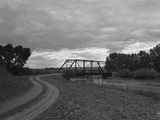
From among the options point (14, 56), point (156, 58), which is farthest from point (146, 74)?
point (14, 56)

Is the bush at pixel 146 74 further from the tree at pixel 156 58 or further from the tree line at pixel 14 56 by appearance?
the tree line at pixel 14 56

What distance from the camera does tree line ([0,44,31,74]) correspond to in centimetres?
8471

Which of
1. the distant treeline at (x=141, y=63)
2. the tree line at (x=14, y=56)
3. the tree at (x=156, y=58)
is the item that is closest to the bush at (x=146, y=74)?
the distant treeline at (x=141, y=63)

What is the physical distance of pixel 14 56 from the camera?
88.8 meters

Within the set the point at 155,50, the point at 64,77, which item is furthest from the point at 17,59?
the point at 155,50

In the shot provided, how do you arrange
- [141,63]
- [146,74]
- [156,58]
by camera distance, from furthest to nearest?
[141,63] < [156,58] < [146,74]

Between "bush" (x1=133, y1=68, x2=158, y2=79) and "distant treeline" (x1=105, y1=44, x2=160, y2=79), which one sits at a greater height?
"distant treeline" (x1=105, y1=44, x2=160, y2=79)

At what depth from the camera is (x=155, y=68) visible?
94.8 metres

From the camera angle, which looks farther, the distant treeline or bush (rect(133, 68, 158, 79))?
the distant treeline

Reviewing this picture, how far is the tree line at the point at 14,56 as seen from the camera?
8471 cm

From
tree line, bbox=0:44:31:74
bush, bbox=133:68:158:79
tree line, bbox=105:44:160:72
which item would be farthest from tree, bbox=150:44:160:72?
tree line, bbox=0:44:31:74

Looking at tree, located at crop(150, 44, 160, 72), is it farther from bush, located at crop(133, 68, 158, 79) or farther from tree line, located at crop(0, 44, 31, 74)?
tree line, located at crop(0, 44, 31, 74)

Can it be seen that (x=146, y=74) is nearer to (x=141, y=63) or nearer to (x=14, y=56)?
(x=141, y=63)

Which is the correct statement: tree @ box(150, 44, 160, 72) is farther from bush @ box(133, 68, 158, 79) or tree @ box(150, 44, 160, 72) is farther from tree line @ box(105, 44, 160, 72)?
bush @ box(133, 68, 158, 79)
